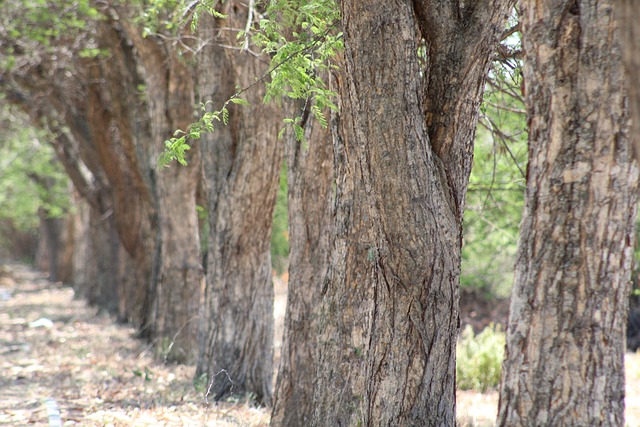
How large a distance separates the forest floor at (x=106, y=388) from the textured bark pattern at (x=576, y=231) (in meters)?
4.70

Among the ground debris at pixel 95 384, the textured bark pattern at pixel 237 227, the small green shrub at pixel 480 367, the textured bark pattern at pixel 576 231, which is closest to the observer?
the textured bark pattern at pixel 576 231

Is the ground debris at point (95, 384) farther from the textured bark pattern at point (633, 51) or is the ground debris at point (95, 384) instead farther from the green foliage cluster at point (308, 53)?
the textured bark pattern at point (633, 51)

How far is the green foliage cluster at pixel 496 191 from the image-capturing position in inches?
294

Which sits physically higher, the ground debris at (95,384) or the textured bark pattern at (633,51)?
the textured bark pattern at (633,51)

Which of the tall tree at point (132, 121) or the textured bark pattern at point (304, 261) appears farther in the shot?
the tall tree at point (132, 121)

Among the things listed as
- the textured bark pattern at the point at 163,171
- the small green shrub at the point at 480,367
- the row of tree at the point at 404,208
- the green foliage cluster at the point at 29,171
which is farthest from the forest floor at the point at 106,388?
the green foliage cluster at the point at 29,171

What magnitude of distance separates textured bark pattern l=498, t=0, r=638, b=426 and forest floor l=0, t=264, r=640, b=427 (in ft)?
15.4

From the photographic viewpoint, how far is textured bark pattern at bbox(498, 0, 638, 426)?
3.37 metres

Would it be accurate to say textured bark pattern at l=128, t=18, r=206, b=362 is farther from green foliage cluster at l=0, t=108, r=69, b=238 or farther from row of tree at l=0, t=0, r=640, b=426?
green foliage cluster at l=0, t=108, r=69, b=238

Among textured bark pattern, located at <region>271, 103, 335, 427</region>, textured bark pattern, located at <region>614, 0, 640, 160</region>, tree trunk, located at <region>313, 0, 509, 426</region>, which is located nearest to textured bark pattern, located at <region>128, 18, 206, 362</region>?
textured bark pattern, located at <region>271, 103, 335, 427</region>

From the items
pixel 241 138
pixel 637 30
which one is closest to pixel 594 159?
pixel 637 30

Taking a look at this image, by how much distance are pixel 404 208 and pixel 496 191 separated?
7.36 metres

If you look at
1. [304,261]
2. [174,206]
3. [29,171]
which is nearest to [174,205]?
[174,206]

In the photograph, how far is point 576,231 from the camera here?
3.41 meters
